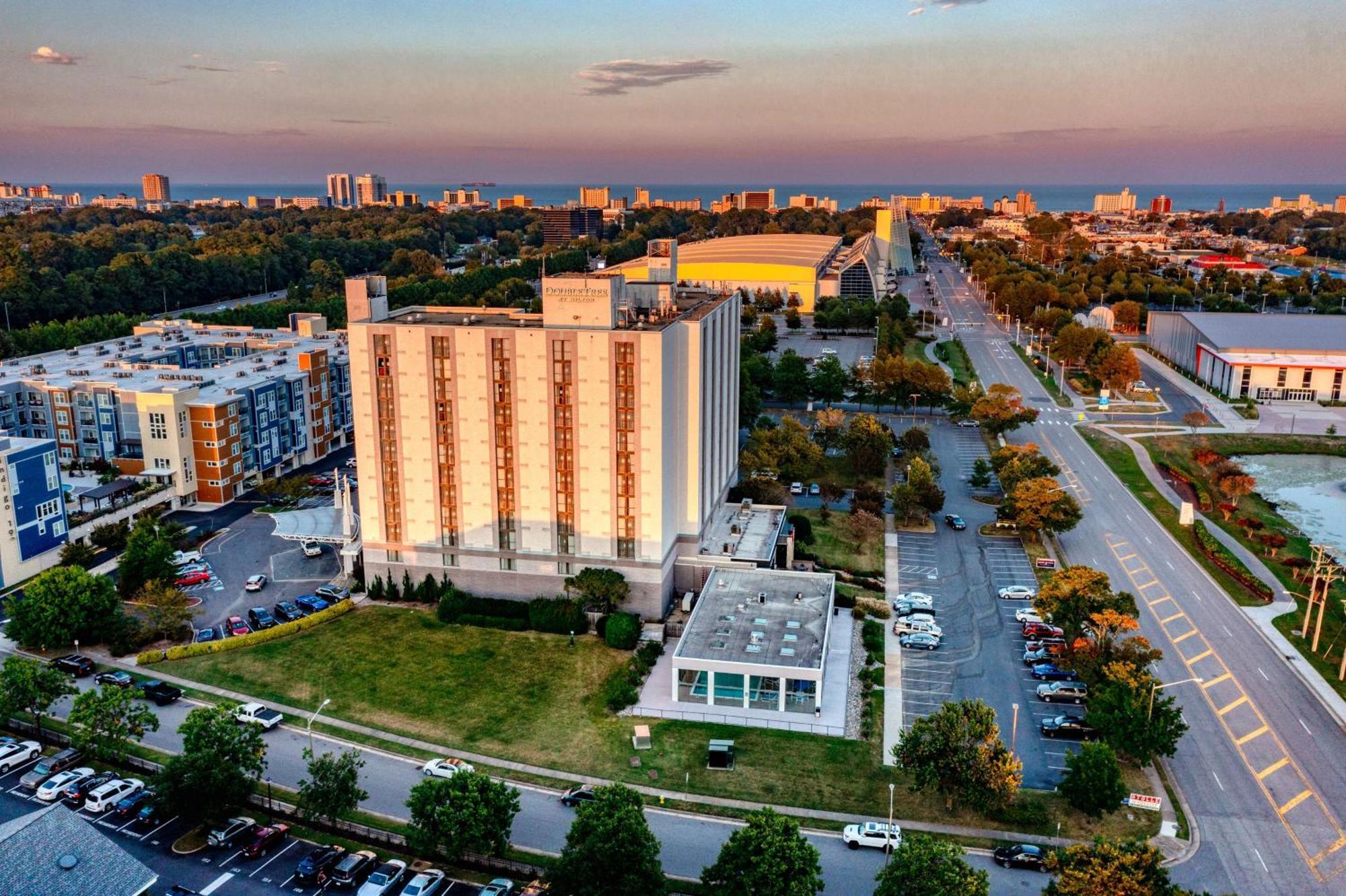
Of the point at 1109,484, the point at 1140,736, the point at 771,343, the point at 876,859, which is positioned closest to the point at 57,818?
the point at 876,859

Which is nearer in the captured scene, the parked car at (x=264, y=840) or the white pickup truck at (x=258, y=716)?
the parked car at (x=264, y=840)

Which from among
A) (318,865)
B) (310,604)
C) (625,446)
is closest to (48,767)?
(318,865)

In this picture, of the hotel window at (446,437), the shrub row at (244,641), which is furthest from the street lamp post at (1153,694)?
the shrub row at (244,641)

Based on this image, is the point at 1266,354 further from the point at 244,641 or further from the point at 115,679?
the point at 115,679

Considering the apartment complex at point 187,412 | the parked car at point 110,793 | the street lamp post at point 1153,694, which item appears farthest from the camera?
the apartment complex at point 187,412

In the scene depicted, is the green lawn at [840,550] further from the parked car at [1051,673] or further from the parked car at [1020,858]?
the parked car at [1020,858]

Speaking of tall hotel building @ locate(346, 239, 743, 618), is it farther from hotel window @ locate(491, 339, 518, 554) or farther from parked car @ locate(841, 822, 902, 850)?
parked car @ locate(841, 822, 902, 850)

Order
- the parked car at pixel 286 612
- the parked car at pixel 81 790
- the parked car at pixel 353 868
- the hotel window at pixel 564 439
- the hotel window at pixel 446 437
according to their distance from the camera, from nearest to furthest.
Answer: the parked car at pixel 353 868 → the parked car at pixel 81 790 → the hotel window at pixel 564 439 → the parked car at pixel 286 612 → the hotel window at pixel 446 437

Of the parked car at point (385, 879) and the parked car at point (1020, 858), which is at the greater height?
the parked car at point (385, 879)
